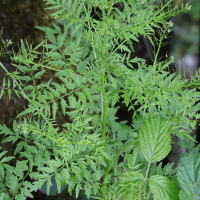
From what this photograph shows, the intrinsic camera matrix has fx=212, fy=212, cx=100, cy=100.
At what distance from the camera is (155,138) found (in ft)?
3.06

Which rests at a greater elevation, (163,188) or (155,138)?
(155,138)

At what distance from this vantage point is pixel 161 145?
0.92 m

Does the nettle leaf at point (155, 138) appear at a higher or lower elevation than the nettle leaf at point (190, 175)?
higher

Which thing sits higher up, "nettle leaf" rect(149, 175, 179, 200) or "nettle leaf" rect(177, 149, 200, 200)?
"nettle leaf" rect(177, 149, 200, 200)

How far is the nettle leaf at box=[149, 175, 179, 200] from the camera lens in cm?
89

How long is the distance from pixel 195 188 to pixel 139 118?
397mm

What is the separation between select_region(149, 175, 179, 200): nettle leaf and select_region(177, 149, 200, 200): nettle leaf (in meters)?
0.05

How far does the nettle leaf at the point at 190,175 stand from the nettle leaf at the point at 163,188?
0.05 meters

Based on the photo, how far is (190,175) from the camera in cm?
97

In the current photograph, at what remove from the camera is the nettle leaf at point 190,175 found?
937mm

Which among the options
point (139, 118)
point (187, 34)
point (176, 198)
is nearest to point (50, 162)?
point (139, 118)

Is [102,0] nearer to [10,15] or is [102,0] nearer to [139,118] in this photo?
[139,118]

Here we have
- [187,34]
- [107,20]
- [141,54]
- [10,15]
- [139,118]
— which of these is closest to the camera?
[107,20]

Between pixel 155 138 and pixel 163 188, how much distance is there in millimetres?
210
